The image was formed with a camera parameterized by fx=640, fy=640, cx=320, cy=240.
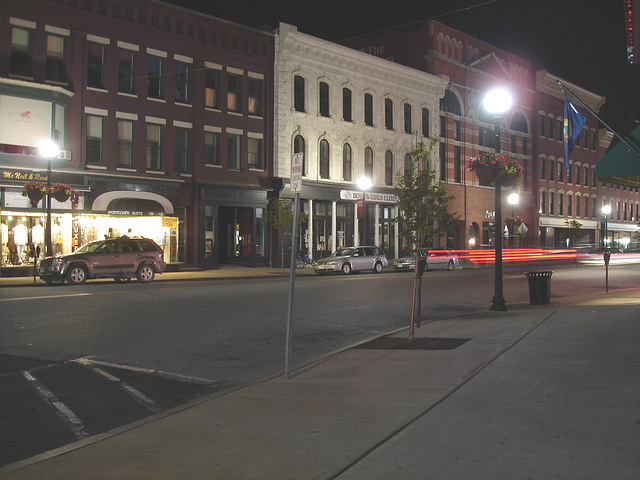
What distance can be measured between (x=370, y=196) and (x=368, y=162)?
239cm

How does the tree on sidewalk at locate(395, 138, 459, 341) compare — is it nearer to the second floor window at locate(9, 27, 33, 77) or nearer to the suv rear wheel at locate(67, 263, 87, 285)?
the suv rear wheel at locate(67, 263, 87, 285)

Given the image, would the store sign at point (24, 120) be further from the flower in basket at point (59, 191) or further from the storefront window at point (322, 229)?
the storefront window at point (322, 229)

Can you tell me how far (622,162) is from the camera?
1548 centimetres

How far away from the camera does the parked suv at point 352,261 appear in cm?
3203

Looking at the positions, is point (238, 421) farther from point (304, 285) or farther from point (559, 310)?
point (304, 285)

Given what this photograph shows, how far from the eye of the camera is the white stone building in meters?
37.7

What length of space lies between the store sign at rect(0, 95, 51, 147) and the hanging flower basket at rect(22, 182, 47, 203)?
2.82 meters

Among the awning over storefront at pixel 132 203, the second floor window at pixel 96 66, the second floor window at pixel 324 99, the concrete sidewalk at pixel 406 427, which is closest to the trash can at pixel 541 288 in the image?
the concrete sidewalk at pixel 406 427

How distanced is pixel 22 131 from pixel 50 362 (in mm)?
20615

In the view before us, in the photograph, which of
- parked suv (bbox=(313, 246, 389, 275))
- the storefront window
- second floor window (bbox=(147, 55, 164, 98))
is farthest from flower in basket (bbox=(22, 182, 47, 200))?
the storefront window

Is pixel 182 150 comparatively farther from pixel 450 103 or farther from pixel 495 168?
pixel 450 103

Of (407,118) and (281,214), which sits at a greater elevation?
(407,118)

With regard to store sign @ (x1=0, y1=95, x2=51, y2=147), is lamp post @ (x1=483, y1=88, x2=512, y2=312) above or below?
below

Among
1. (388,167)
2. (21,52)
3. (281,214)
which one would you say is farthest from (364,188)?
(21,52)
